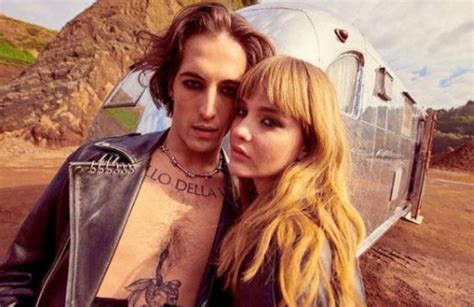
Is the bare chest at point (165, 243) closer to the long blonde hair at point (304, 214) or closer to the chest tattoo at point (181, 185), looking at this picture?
the chest tattoo at point (181, 185)

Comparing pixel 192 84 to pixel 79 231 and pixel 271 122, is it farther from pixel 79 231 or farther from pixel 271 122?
pixel 79 231

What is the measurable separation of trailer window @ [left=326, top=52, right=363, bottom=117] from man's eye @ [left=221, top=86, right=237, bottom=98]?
1.98m

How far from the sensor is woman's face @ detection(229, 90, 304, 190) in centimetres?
153

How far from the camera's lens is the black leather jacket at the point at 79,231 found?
1.46 m

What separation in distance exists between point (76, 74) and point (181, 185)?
642 inches

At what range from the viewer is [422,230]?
966 cm

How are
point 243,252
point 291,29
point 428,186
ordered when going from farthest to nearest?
1. point 428,186
2. point 291,29
3. point 243,252

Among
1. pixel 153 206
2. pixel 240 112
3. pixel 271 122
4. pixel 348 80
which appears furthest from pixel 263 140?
pixel 348 80

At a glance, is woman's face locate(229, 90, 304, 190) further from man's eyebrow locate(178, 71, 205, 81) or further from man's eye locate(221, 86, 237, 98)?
man's eyebrow locate(178, 71, 205, 81)

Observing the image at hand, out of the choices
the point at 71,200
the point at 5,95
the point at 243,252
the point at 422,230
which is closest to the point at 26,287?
the point at 71,200

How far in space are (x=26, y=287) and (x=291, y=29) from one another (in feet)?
8.91

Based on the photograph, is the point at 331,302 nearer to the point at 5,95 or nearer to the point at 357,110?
the point at 357,110

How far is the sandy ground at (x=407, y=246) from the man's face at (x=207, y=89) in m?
4.40

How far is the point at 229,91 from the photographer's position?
1.67 metres
